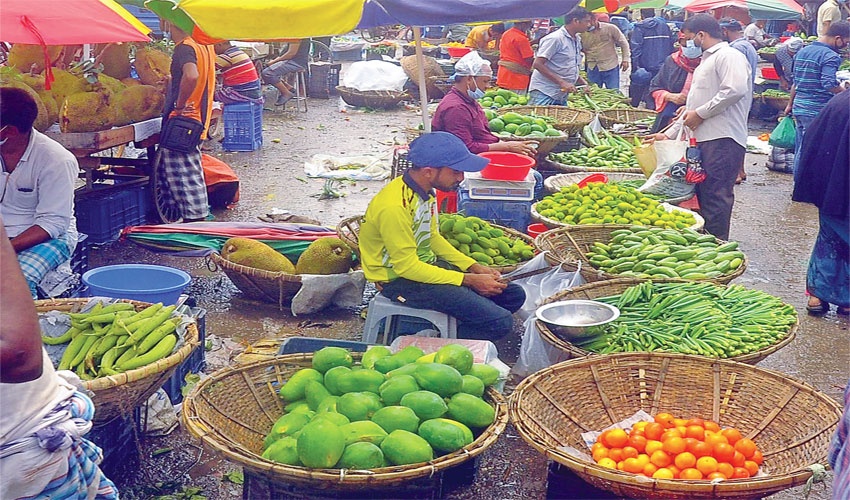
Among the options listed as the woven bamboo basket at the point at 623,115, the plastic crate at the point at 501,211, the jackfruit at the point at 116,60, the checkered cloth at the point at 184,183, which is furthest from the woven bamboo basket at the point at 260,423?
the woven bamboo basket at the point at 623,115

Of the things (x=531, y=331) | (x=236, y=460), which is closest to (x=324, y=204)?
(x=531, y=331)

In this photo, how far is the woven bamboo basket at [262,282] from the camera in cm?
580

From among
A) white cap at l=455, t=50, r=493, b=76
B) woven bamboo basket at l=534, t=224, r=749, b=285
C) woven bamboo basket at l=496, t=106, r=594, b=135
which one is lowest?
woven bamboo basket at l=534, t=224, r=749, b=285

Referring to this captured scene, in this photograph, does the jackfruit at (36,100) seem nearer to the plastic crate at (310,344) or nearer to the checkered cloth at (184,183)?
the checkered cloth at (184,183)

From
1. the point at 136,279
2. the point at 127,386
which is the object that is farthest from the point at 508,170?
the point at 127,386

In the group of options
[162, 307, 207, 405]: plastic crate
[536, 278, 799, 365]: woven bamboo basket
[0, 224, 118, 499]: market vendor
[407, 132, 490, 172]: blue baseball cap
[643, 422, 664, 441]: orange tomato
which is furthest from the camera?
[407, 132, 490, 172]: blue baseball cap

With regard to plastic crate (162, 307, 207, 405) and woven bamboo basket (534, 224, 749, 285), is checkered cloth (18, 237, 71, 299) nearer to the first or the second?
plastic crate (162, 307, 207, 405)

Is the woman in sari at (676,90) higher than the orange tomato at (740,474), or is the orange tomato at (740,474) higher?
the woman in sari at (676,90)

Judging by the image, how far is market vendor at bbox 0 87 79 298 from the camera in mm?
4738

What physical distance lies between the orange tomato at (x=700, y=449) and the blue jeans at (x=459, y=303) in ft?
5.90

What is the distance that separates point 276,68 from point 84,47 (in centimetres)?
681

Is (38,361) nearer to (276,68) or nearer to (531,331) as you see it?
(531,331)

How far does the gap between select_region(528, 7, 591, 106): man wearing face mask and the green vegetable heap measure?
19.4 ft

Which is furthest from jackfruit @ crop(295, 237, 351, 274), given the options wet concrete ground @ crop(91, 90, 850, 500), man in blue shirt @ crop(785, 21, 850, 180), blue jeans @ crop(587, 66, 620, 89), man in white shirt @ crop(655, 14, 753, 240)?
blue jeans @ crop(587, 66, 620, 89)
